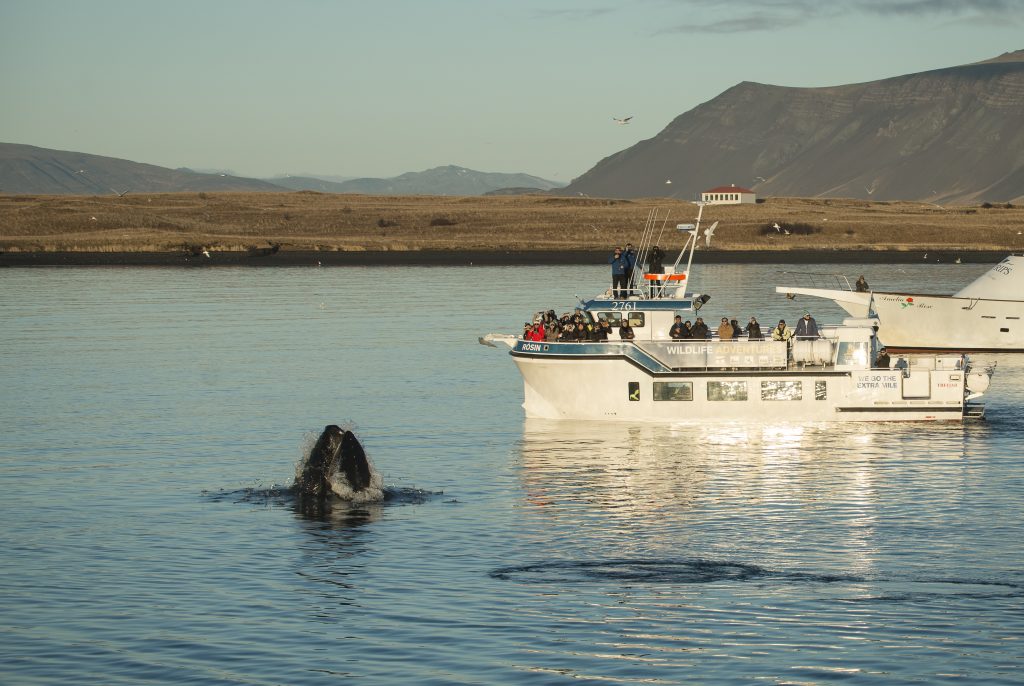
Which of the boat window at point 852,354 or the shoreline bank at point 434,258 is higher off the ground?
the shoreline bank at point 434,258

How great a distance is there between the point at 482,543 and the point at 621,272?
69.8 ft

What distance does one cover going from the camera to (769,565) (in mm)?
29234

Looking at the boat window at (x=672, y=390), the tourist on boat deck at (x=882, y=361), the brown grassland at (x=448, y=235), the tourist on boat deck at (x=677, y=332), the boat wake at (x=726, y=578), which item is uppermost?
the brown grassland at (x=448, y=235)

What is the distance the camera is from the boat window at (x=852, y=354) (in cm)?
4778

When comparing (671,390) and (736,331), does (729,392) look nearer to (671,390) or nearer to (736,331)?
(671,390)

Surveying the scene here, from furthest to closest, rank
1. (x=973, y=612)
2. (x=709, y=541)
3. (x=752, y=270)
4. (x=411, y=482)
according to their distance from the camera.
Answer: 1. (x=752, y=270)
2. (x=411, y=482)
3. (x=709, y=541)
4. (x=973, y=612)

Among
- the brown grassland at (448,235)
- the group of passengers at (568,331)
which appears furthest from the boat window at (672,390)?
the brown grassland at (448,235)

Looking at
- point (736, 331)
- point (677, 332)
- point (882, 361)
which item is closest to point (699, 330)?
point (677, 332)

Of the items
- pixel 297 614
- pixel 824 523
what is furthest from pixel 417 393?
pixel 297 614

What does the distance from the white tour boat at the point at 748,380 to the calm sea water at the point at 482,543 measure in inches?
36.4

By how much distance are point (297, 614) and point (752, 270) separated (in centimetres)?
11477

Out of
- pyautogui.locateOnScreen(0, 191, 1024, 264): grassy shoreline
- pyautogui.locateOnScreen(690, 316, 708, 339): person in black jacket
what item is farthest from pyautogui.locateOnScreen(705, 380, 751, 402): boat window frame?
pyautogui.locateOnScreen(0, 191, 1024, 264): grassy shoreline

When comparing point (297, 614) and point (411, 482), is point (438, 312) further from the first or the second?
point (297, 614)

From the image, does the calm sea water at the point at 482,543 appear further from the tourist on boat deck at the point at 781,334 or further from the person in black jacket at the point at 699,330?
the person in black jacket at the point at 699,330
